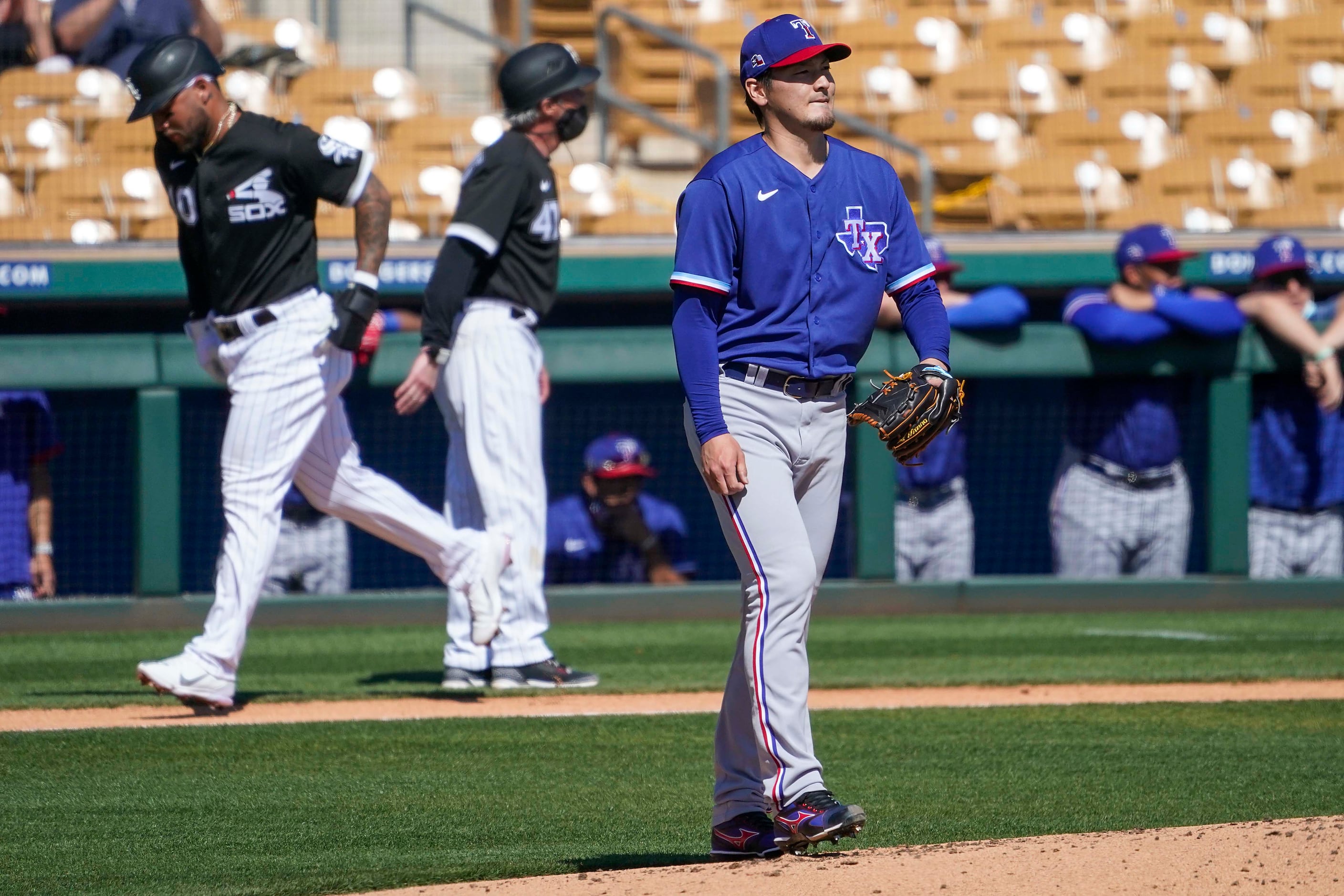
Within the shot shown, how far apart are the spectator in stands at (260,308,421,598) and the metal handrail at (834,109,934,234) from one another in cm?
296

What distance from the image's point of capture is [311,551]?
7.52 metres

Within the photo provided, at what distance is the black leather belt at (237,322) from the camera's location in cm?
485

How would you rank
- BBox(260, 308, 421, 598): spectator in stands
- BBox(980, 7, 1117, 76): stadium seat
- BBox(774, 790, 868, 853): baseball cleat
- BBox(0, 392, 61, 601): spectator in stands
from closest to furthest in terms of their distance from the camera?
1. BBox(774, 790, 868, 853): baseball cleat
2. BBox(0, 392, 61, 601): spectator in stands
3. BBox(260, 308, 421, 598): spectator in stands
4. BBox(980, 7, 1117, 76): stadium seat

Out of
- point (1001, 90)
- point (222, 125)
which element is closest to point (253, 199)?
point (222, 125)

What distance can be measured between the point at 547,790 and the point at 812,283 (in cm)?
145

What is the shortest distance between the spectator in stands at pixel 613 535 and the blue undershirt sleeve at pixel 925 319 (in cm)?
434

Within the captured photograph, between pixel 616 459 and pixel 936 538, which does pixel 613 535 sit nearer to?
pixel 616 459

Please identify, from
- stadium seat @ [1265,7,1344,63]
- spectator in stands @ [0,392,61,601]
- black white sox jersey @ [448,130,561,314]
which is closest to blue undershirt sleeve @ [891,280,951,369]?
black white sox jersey @ [448,130,561,314]

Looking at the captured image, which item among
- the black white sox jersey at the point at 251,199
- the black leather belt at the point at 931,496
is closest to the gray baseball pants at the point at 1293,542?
the black leather belt at the point at 931,496

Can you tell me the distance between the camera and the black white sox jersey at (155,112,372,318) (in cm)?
482

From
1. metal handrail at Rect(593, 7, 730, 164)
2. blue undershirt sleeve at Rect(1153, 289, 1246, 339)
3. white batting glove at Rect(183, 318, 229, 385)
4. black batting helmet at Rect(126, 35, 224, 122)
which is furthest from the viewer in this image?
metal handrail at Rect(593, 7, 730, 164)

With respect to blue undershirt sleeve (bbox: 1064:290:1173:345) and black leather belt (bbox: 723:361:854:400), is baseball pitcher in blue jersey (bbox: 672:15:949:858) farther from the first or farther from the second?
blue undershirt sleeve (bbox: 1064:290:1173:345)

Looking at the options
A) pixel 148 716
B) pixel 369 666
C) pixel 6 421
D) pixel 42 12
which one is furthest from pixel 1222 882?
pixel 42 12

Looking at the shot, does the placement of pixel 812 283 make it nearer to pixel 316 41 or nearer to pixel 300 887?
pixel 300 887
